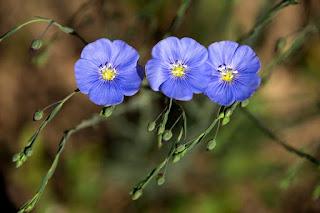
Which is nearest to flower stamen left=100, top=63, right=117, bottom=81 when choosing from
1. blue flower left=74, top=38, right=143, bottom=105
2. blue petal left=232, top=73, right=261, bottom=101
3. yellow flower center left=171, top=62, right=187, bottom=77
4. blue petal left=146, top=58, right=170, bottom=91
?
blue flower left=74, top=38, right=143, bottom=105

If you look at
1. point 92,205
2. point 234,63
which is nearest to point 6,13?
point 92,205

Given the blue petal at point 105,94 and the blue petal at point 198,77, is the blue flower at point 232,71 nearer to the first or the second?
the blue petal at point 198,77

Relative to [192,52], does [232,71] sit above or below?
below

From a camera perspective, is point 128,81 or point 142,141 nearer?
point 128,81

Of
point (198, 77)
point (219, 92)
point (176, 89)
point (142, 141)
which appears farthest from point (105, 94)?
point (142, 141)

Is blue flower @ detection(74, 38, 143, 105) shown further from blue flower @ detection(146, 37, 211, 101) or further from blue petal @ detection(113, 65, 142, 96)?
blue flower @ detection(146, 37, 211, 101)

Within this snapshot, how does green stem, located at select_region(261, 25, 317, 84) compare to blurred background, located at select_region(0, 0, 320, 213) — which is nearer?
green stem, located at select_region(261, 25, 317, 84)

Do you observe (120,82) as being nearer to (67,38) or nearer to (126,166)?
(126,166)

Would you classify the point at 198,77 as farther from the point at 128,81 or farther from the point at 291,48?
the point at 291,48
